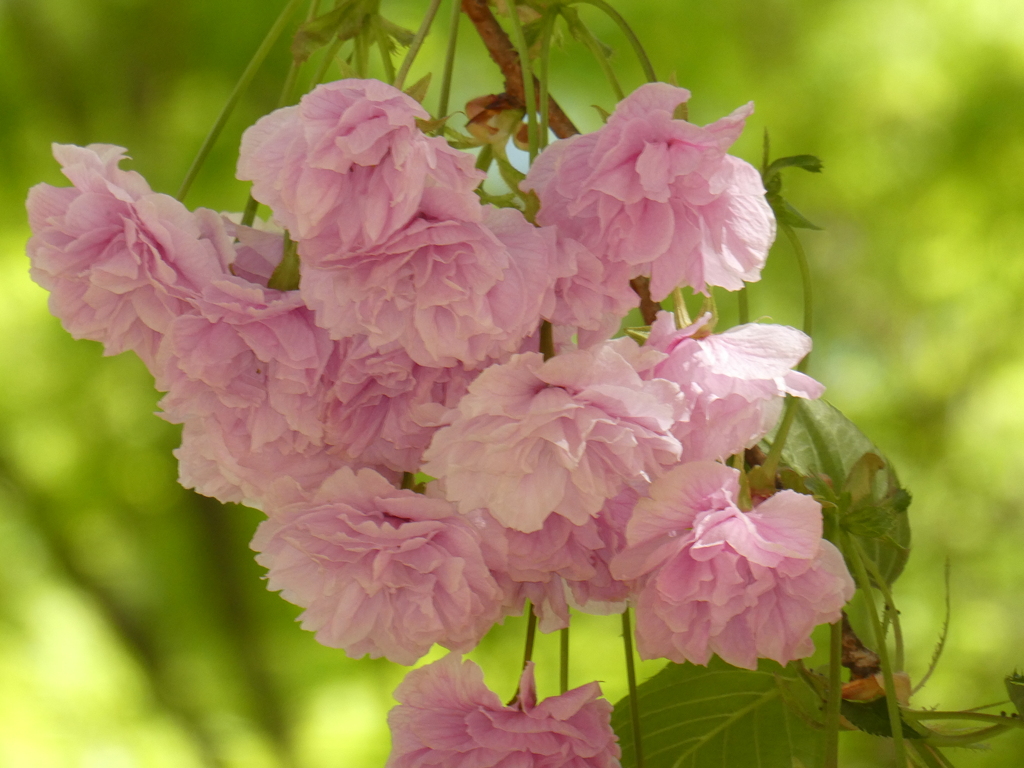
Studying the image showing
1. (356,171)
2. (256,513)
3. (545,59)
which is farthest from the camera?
(256,513)

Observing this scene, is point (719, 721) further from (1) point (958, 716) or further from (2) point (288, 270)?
(2) point (288, 270)

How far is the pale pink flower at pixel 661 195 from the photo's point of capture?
309mm

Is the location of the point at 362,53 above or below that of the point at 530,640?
above

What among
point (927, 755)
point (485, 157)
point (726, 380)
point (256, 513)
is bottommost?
point (927, 755)

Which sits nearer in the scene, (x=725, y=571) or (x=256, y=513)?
(x=725, y=571)

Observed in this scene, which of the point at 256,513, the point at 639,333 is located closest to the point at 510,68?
the point at 639,333

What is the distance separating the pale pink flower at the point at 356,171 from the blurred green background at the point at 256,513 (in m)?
1.56

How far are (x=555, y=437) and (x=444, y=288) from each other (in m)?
0.06

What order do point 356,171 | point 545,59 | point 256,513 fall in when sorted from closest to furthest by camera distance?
point 356,171 → point 545,59 → point 256,513

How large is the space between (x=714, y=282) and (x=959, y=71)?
1972 millimetres

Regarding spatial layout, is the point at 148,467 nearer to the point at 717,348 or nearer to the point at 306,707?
the point at 306,707

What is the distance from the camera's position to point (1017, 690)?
16.9 inches

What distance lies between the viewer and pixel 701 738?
1.55ft

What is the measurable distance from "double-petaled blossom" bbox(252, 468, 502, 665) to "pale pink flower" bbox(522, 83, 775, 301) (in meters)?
0.11
